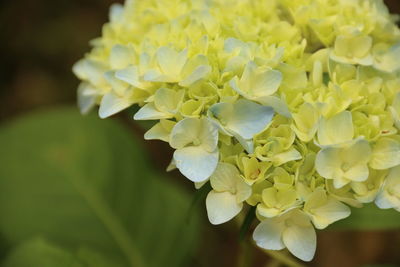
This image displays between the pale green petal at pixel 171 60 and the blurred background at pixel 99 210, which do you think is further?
the blurred background at pixel 99 210

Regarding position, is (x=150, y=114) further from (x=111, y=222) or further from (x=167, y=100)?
(x=111, y=222)

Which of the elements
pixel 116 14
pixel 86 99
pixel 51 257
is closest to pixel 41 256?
pixel 51 257

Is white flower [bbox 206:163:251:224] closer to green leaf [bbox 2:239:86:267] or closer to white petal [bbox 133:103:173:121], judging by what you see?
white petal [bbox 133:103:173:121]

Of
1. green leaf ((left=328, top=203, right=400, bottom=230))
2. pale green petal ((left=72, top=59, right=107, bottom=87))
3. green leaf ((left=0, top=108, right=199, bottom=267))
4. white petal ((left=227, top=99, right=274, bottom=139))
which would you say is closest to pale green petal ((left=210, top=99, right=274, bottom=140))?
white petal ((left=227, top=99, right=274, bottom=139))

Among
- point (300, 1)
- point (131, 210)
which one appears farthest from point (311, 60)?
point (131, 210)

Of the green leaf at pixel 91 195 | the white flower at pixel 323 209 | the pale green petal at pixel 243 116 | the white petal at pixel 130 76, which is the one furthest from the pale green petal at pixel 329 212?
the green leaf at pixel 91 195

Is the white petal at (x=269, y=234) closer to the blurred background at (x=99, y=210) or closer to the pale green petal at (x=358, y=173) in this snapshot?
the pale green petal at (x=358, y=173)

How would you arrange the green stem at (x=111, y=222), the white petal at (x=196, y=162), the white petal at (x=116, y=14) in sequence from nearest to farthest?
1. the white petal at (x=196, y=162)
2. the white petal at (x=116, y=14)
3. the green stem at (x=111, y=222)

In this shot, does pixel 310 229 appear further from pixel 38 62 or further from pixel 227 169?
pixel 38 62
